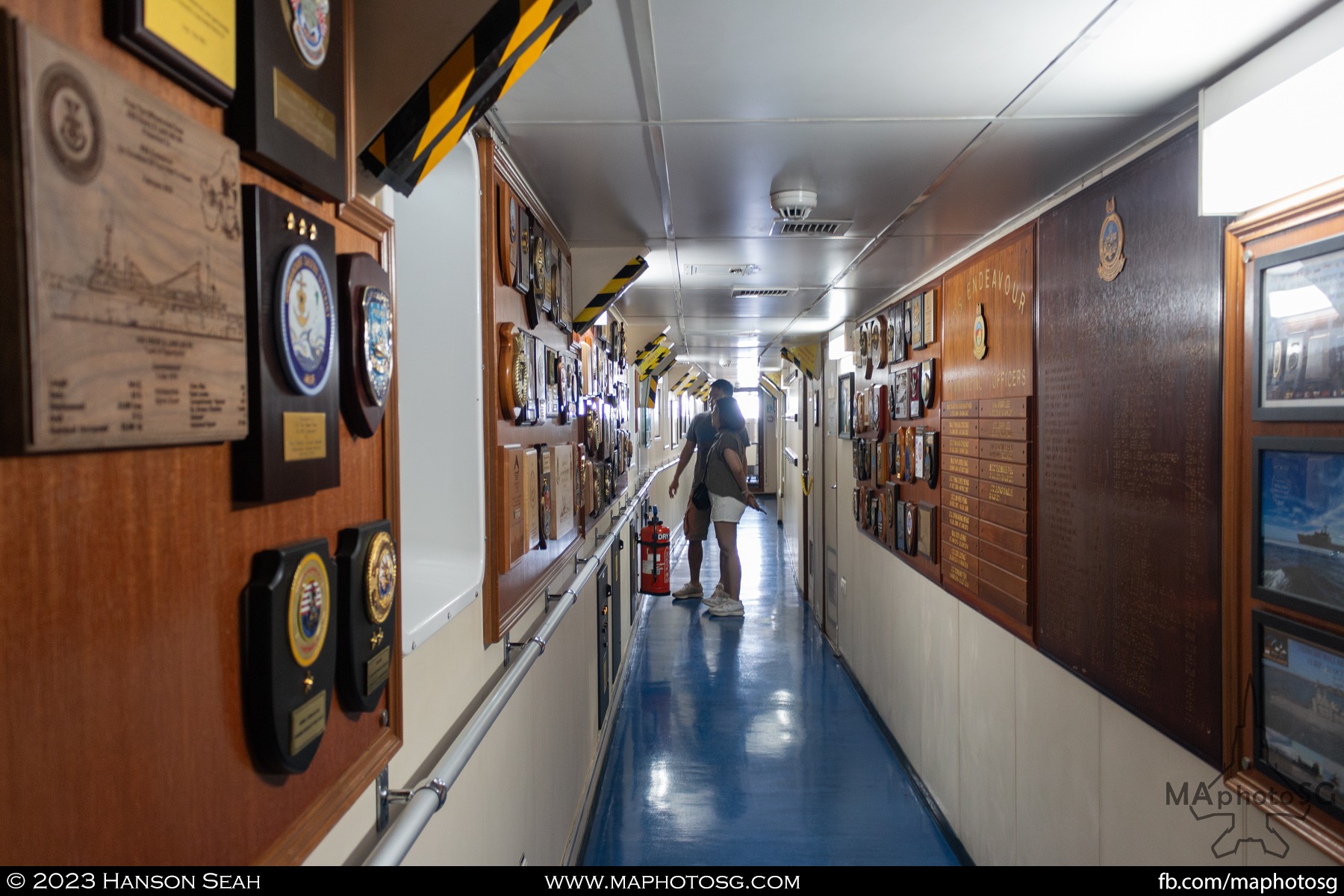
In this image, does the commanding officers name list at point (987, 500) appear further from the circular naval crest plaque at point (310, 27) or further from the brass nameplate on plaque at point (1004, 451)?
the circular naval crest plaque at point (310, 27)

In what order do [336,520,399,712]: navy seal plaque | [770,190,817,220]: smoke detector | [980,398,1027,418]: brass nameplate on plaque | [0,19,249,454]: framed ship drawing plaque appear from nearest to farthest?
1. [0,19,249,454]: framed ship drawing plaque
2. [336,520,399,712]: navy seal plaque
3. [770,190,817,220]: smoke detector
4. [980,398,1027,418]: brass nameplate on plaque

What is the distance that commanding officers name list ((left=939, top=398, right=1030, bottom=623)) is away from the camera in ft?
9.14

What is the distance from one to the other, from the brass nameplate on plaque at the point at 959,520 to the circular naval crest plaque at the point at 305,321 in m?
2.89

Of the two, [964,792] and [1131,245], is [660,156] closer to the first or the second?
[1131,245]

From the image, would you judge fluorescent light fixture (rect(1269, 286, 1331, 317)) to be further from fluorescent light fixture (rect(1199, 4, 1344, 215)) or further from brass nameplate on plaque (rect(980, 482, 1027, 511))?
brass nameplate on plaque (rect(980, 482, 1027, 511))

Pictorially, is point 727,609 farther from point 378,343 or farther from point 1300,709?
point 378,343

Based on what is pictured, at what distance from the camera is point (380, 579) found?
1.15 metres

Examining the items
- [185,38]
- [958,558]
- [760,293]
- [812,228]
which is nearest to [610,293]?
[812,228]

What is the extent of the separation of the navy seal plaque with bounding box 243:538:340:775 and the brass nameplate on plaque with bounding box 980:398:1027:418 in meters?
2.44

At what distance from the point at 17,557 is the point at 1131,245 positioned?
2.37 metres

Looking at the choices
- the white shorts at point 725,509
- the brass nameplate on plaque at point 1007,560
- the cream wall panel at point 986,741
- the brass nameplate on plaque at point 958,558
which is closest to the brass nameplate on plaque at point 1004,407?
the brass nameplate on plaque at point 1007,560

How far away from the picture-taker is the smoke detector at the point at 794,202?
251 centimetres

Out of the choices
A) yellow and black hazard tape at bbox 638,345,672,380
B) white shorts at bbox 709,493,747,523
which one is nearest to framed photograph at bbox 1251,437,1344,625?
white shorts at bbox 709,493,747,523
